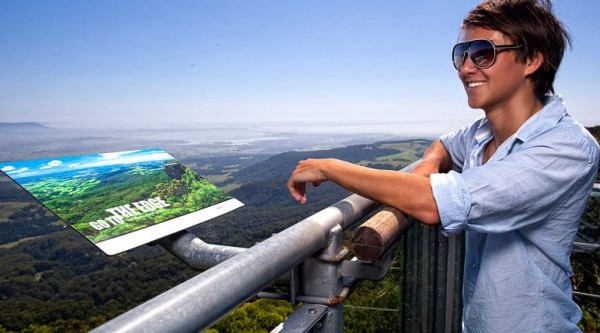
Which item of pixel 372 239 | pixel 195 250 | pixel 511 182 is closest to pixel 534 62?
pixel 511 182

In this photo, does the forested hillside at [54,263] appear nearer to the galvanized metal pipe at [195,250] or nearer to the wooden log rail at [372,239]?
the galvanized metal pipe at [195,250]

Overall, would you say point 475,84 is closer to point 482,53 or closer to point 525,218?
point 482,53

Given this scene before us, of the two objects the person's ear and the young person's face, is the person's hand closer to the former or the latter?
the young person's face

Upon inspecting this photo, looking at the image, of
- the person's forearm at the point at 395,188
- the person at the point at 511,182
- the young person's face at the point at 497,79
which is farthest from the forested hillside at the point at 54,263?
the young person's face at the point at 497,79

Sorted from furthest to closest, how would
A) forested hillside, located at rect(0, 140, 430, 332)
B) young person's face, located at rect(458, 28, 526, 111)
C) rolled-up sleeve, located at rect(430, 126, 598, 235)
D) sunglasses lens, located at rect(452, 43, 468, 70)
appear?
forested hillside, located at rect(0, 140, 430, 332) → sunglasses lens, located at rect(452, 43, 468, 70) → young person's face, located at rect(458, 28, 526, 111) → rolled-up sleeve, located at rect(430, 126, 598, 235)

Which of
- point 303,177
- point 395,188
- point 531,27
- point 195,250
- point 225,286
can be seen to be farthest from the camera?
point 303,177

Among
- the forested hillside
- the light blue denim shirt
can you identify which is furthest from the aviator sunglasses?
the forested hillside
